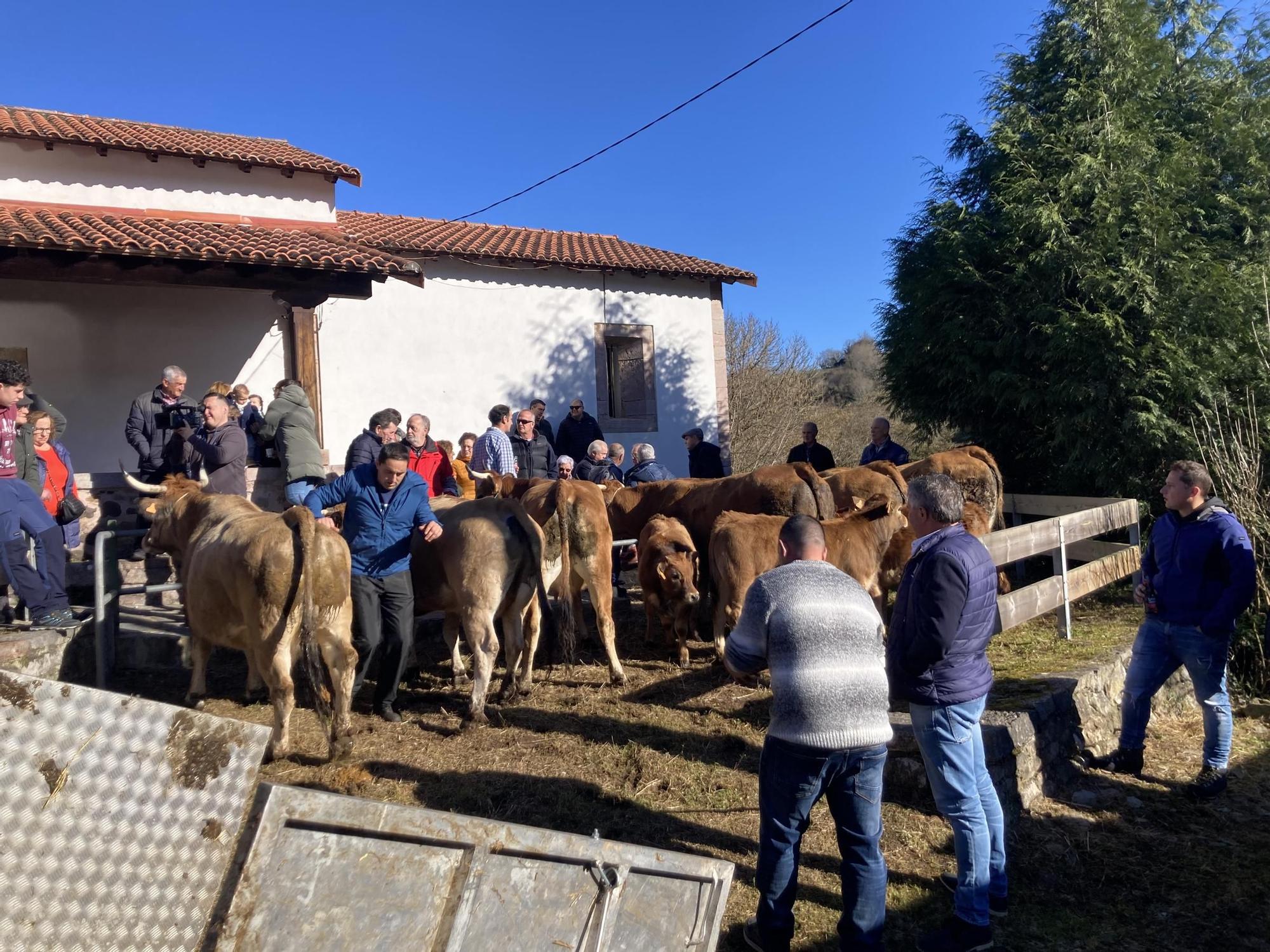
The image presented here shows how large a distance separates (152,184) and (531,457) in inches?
291

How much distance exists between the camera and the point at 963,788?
3613 mm

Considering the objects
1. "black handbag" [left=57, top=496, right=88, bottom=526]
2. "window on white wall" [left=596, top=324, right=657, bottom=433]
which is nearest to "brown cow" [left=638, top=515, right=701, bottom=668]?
"black handbag" [left=57, top=496, right=88, bottom=526]

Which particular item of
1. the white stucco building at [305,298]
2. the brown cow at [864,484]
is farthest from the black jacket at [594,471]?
the white stucco building at [305,298]

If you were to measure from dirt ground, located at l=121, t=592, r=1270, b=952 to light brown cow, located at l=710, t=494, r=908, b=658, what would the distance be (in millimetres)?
691

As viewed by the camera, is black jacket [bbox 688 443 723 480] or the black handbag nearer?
the black handbag

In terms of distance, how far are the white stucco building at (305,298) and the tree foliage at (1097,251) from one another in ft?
18.4

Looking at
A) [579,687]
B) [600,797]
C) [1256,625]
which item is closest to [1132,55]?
[1256,625]

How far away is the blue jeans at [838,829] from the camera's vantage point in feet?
10.8

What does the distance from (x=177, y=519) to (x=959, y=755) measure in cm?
605

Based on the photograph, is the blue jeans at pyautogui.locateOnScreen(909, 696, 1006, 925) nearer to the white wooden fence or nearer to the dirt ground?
the dirt ground

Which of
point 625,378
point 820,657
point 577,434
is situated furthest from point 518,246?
point 820,657

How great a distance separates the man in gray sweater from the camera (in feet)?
10.6

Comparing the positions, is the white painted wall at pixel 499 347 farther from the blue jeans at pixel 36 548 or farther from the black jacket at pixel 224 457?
the blue jeans at pixel 36 548

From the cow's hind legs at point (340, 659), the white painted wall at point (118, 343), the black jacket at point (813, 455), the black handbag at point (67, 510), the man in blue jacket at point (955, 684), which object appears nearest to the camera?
the man in blue jacket at point (955, 684)
